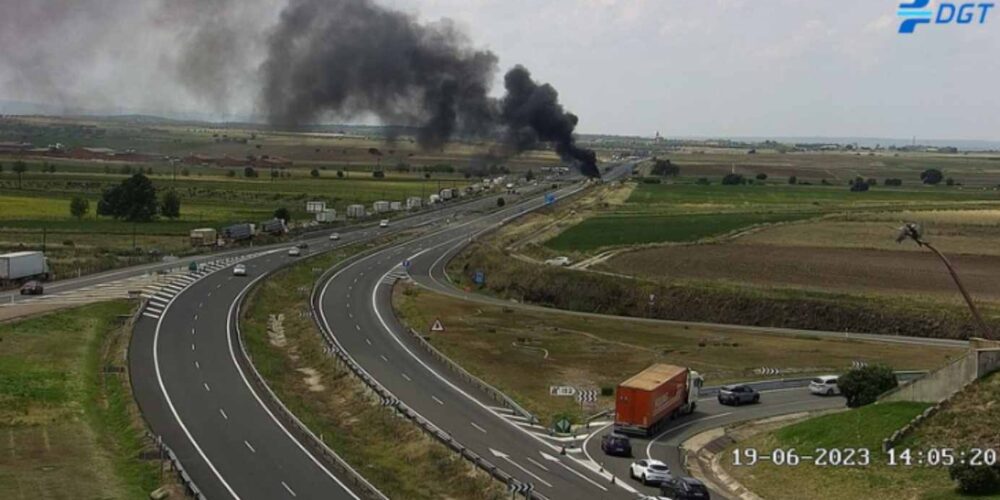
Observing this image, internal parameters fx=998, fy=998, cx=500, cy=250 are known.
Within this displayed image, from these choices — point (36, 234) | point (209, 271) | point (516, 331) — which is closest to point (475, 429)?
point (516, 331)

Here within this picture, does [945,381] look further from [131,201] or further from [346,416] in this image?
[131,201]

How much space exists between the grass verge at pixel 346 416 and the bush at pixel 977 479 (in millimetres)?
16970

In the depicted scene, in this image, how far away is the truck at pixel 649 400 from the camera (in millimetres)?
50531

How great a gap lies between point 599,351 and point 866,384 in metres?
24.3

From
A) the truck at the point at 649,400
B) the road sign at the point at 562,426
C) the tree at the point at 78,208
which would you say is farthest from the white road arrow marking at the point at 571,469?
the tree at the point at 78,208

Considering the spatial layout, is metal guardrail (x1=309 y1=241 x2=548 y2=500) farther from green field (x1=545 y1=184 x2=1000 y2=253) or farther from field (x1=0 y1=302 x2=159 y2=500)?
green field (x1=545 y1=184 x2=1000 y2=253)

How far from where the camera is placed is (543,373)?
218 feet

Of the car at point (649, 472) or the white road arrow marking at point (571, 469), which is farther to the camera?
the white road arrow marking at point (571, 469)

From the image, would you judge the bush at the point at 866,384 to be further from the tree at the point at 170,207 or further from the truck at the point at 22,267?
the tree at the point at 170,207

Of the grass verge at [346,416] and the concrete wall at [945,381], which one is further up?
the concrete wall at [945,381]

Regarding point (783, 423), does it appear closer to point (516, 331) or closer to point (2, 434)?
point (516, 331)

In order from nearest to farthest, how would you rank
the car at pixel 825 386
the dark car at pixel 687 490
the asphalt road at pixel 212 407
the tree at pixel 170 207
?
the dark car at pixel 687 490
the asphalt road at pixel 212 407
the car at pixel 825 386
the tree at pixel 170 207

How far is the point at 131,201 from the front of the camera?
150 meters

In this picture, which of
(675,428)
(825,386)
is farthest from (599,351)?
(675,428)
